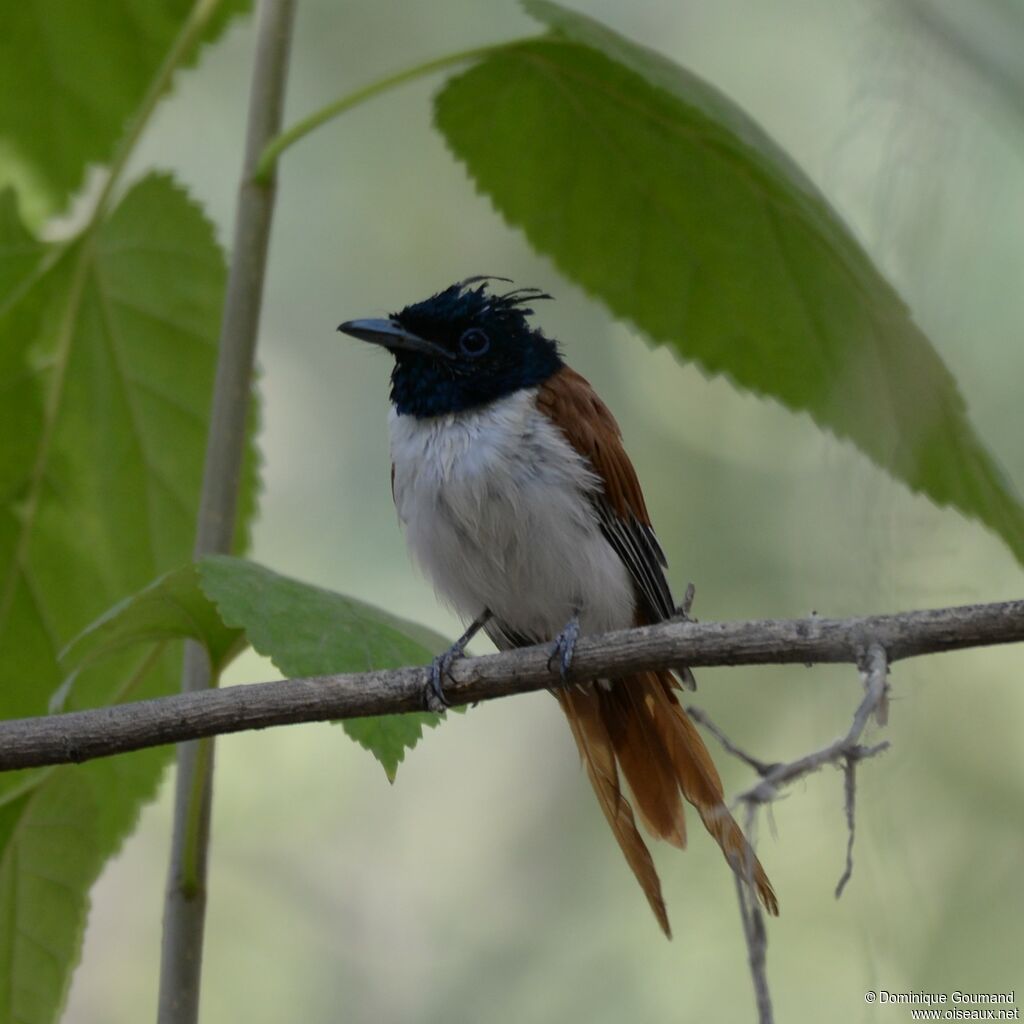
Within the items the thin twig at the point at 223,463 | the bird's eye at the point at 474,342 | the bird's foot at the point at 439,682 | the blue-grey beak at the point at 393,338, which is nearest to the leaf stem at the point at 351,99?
the thin twig at the point at 223,463

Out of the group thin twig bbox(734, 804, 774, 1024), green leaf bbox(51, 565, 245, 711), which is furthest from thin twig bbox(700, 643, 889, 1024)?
green leaf bbox(51, 565, 245, 711)

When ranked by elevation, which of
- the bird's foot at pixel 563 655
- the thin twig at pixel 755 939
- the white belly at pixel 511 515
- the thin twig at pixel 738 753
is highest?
the white belly at pixel 511 515

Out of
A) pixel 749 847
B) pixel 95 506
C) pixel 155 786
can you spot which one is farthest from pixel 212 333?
pixel 749 847

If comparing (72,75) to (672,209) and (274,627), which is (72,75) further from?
(274,627)

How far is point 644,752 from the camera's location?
3.04 metres

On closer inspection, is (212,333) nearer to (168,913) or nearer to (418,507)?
(418,507)

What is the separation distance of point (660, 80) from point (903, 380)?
2.26 feet

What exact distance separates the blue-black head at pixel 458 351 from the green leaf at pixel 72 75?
2.25ft

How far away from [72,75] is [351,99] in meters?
0.72

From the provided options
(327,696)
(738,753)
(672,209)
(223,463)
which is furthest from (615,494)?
(738,753)

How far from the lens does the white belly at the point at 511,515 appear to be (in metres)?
3.10

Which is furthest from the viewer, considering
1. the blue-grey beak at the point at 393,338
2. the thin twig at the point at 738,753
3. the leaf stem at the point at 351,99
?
the blue-grey beak at the point at 393,338

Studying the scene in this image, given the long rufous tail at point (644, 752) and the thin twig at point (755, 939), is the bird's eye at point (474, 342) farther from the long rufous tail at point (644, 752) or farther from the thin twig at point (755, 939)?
the thin twig at point (755, 939)

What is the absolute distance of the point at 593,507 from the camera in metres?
3.19
